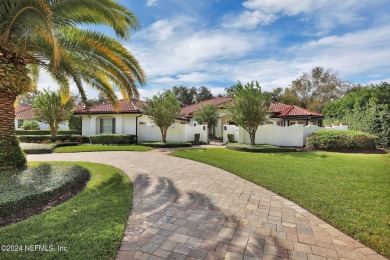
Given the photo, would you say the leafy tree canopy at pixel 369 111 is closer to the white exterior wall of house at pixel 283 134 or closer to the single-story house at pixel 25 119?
the white exterior wall of house at pixel 283 134

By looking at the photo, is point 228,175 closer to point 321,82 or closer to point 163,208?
point 163,208

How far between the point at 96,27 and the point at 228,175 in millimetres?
7237

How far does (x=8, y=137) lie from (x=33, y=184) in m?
2.59

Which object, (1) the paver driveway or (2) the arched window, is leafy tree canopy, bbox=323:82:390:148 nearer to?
(1) the paver driveway

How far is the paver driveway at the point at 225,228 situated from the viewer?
3338mm

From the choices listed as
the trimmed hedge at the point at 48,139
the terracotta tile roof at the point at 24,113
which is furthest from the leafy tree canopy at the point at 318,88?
the terracotta tile roof at the point at 24,113

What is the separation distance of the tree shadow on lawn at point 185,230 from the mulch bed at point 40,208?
1.76m

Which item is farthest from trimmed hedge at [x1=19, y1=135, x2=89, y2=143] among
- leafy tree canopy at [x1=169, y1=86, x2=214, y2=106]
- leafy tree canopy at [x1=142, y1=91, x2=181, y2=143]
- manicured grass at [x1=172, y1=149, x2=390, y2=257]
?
leafy tree canopy at [x1=169, y1=86, x2=214, y2=106]

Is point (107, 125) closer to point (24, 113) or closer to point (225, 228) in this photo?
point (225, 228)

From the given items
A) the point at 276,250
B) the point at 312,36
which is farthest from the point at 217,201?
the point at 312,36

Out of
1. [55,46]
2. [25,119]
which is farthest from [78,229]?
[25,119]

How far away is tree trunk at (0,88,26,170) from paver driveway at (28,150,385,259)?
163 inches

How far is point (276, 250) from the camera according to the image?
341 cm

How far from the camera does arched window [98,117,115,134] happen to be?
2248 centimetres
